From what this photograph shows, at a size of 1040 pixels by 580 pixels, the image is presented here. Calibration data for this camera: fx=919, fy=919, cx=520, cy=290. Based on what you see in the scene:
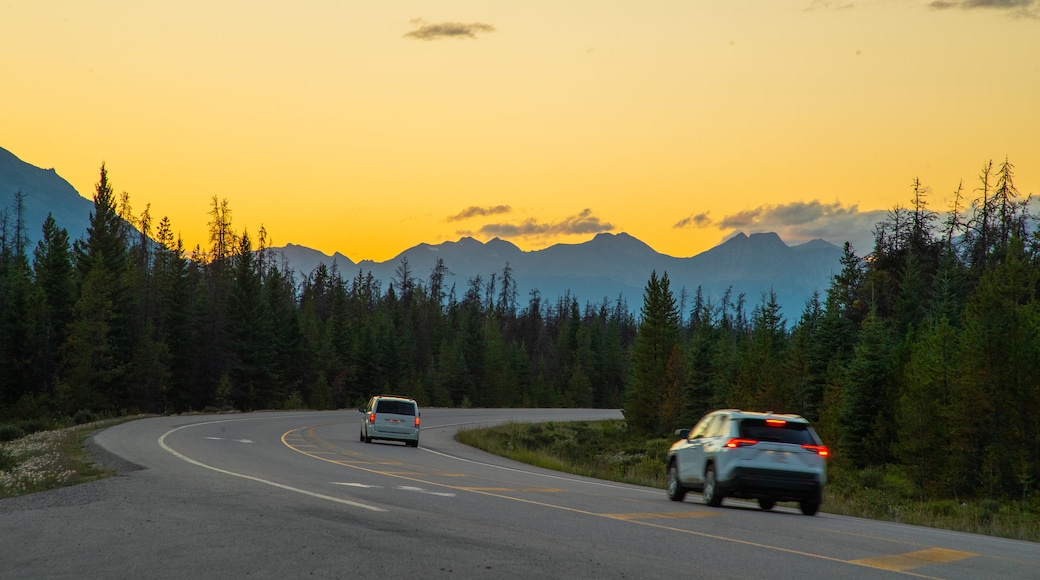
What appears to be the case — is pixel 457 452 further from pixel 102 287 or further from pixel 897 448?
pixel 102 287

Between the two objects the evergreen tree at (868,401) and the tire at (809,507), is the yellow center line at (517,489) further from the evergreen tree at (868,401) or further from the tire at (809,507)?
the evergreen tree at (868,401)

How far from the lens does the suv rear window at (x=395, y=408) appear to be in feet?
113

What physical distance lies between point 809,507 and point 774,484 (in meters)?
1.07

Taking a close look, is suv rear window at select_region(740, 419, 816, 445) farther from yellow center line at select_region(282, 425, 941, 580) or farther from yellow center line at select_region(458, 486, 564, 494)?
yellow center line at select_region(458, 486, 564, 494)

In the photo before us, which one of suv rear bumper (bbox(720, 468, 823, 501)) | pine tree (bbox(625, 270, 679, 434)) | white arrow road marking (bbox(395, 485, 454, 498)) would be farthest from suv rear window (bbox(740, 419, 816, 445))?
pine tree (bbox(625, 270, 679, 434))

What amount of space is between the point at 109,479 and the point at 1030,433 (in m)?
43.0

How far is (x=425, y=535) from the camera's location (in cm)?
1020

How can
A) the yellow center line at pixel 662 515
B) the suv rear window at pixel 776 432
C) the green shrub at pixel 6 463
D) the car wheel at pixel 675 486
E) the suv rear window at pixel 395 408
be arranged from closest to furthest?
the yellow center line at pixel 662 515 → the suv rear window at pixel 776 432 → the car wheel at pixel 675 486 → the green shrub at pixel 6 463 → the suv rear window at pixel 395 408

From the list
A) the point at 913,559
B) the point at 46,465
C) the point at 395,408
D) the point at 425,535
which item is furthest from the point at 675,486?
the point at 395,408

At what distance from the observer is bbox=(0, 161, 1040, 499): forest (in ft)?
150

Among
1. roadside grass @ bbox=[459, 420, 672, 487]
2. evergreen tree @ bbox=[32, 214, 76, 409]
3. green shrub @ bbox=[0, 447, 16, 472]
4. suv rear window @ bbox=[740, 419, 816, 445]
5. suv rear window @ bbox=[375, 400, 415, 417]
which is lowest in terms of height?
roadside grass @ bbox=[459, 420, 672, 487]

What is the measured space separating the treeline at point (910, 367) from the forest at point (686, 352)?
0.13 metres

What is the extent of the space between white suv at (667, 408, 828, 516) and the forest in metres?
32.7

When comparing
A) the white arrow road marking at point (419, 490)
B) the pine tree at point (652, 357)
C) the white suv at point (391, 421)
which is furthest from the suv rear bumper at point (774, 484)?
the pine tree at point (652, 357)
